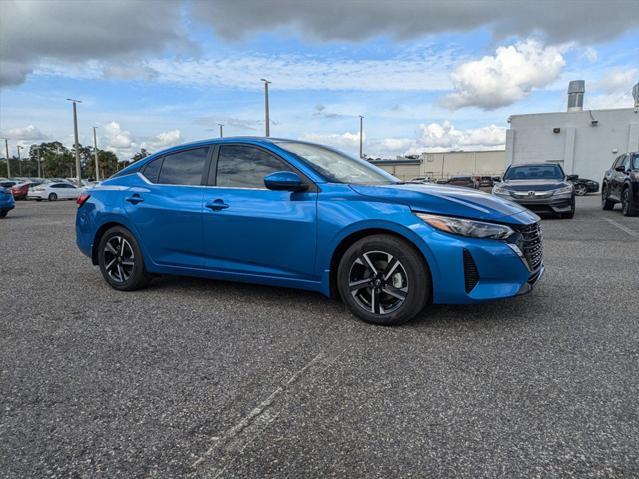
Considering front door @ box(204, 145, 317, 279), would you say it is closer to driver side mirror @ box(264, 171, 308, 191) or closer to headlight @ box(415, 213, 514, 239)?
driver side mirror @ box(264, 171, 308, 191)

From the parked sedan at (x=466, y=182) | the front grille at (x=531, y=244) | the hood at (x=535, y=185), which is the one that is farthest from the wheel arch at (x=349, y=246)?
the parked sedan at (x=466, y=182)

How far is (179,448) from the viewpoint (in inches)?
87.0

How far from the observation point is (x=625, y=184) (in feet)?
40.3

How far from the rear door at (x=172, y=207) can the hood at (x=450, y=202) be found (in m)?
1.58

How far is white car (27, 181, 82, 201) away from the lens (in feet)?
106

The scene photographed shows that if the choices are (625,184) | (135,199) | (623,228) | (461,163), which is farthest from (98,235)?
(461,163)

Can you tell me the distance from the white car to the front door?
31720 millimetres

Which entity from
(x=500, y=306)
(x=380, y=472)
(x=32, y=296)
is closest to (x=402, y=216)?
(x=500, y=306)

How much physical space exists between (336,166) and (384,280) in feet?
4.09

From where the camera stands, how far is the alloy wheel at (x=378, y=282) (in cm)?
373

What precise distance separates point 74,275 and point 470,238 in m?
4.69

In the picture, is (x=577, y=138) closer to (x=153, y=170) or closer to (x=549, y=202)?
(x=549, y=202)

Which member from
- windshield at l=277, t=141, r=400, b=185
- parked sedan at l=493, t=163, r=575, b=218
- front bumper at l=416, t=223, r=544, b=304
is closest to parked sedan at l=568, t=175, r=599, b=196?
parked sedan at l=493, t=163, r=575, b=218

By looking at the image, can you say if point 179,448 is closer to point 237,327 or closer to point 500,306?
point 237,327
